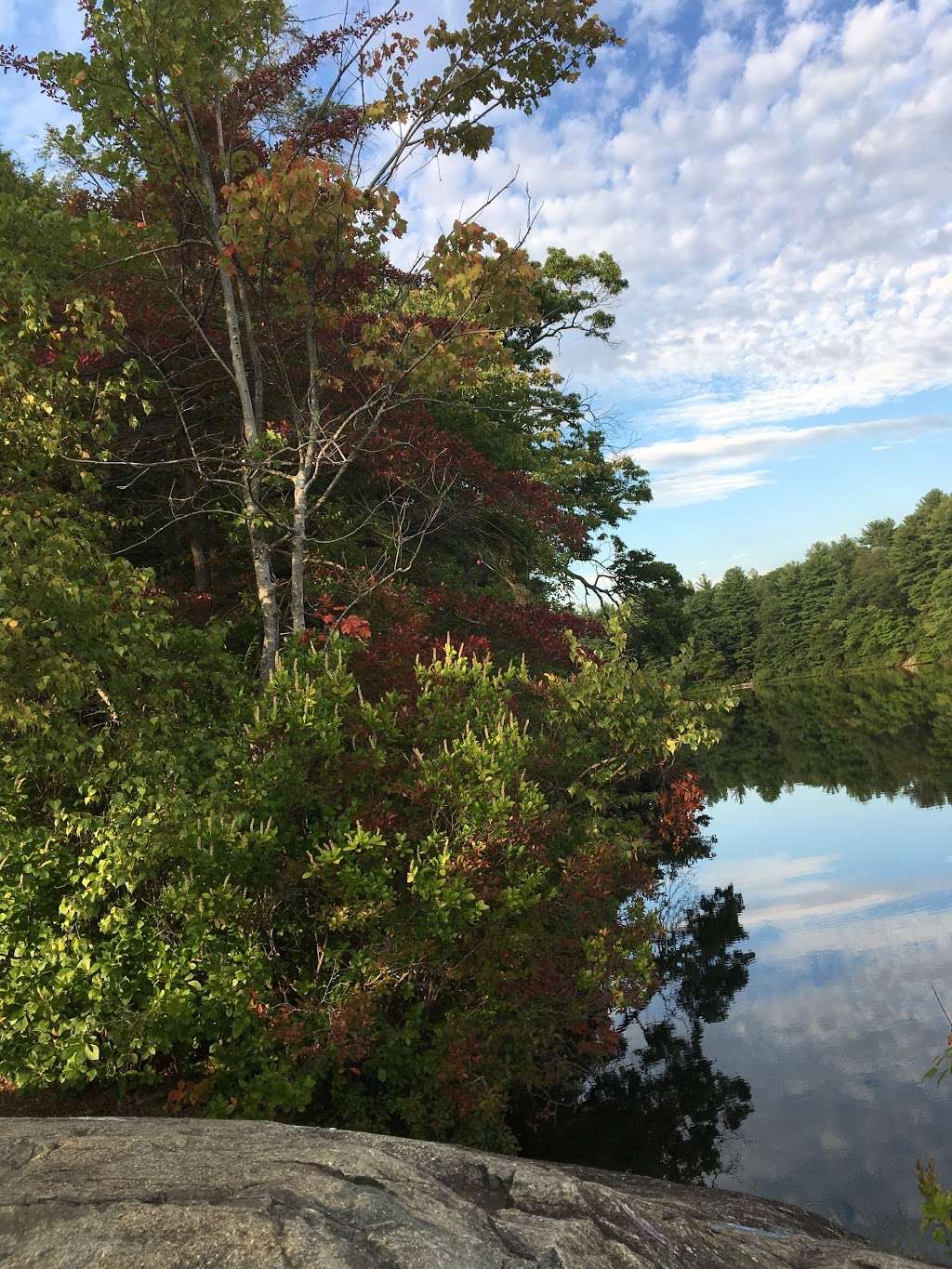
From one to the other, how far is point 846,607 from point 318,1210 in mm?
110101

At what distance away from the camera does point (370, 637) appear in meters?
11.0

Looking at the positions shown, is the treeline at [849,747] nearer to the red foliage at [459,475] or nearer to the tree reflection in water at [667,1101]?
the tree reflection in water at [667,1101]

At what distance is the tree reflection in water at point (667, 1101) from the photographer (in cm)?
1118

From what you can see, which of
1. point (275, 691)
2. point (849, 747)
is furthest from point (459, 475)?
point (849, 747)

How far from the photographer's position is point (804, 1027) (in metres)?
14.4

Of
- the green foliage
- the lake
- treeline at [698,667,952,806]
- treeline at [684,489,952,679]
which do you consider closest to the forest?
the lake

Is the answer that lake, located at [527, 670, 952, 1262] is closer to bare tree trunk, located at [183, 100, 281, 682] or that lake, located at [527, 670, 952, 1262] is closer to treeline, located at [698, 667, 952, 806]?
treeline, located at [698, 667, 952, 806]

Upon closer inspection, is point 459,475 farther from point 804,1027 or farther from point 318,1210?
point 318,1210

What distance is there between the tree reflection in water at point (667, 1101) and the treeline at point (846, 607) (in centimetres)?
8310

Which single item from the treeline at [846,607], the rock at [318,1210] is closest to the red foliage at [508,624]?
the rock at [318,1210]

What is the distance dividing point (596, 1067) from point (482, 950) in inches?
240

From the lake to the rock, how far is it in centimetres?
548

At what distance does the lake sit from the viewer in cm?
1075

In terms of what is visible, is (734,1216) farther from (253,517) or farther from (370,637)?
(253,517)
